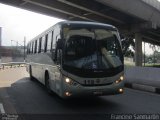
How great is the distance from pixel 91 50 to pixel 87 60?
0.39 metres

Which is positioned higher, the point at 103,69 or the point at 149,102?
the point at 103,69

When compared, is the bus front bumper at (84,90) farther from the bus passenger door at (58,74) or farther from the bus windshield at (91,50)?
the bus windshield at (91,50)

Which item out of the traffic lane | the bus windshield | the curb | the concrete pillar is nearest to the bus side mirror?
the bus windshield

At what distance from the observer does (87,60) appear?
35.0 ft

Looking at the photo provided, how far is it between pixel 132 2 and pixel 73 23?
63.1 ft

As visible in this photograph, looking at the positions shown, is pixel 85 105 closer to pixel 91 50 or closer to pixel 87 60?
pixel 87 60

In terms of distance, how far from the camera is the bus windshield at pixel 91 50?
1063 cm

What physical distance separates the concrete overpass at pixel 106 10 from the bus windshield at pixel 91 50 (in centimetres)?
1455

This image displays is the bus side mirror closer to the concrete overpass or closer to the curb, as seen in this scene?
the curb

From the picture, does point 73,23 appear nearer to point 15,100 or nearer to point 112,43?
point 112,43

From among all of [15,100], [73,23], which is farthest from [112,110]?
[15,100]

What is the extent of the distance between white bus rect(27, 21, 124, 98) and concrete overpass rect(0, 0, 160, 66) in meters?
14.4

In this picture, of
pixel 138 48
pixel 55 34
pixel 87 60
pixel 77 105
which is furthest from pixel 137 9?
pixel 87 60

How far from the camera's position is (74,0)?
2534cm
